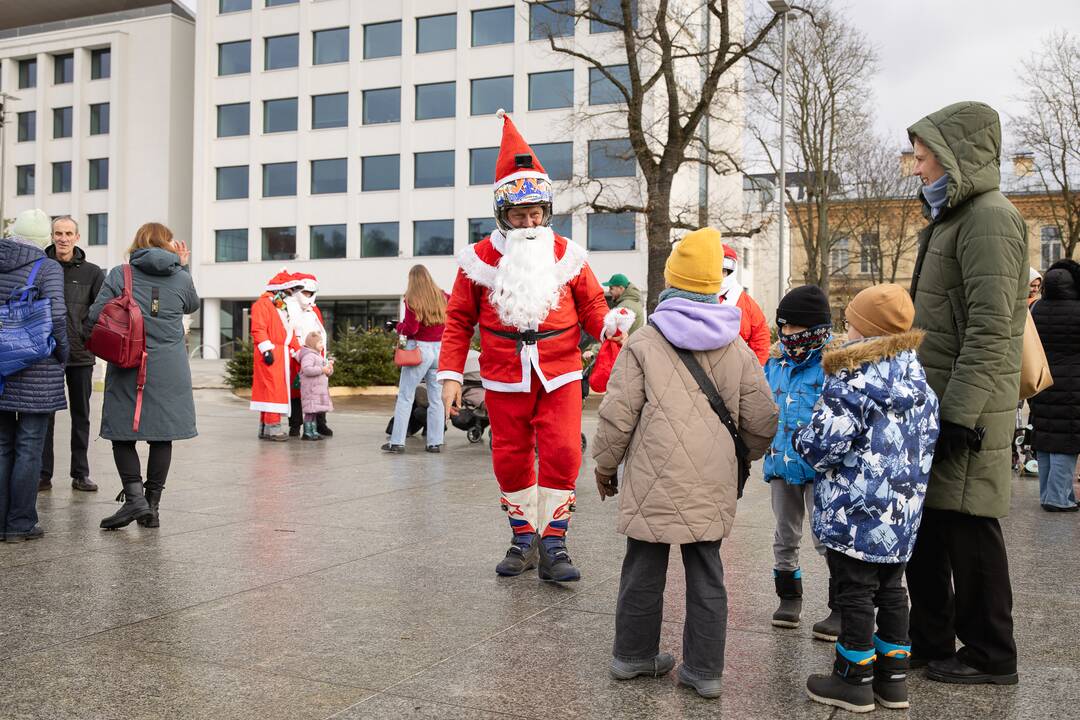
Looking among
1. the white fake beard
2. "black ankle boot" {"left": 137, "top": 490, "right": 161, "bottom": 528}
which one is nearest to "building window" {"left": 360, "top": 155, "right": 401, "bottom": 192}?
"black ankle boot" {"left": 137, "top": 490, "right": 161, "bottom": 528}

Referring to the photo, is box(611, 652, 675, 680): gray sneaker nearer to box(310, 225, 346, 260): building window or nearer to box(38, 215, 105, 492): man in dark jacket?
box(38, 215, 105, 492): man in dark jacket

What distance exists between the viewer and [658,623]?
3875 millimetres

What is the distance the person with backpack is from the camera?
20.4ft

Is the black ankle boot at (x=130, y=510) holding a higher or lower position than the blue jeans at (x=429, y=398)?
lower

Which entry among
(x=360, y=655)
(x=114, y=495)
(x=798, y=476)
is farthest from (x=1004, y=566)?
(x=114, y=495)

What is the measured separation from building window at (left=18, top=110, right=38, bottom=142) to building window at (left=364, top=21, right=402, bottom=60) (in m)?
22.5

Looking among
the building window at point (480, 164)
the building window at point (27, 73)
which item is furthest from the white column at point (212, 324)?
the building window at point (27, 73)

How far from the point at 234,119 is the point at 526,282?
52.6 m

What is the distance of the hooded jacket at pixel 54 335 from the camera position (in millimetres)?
6219

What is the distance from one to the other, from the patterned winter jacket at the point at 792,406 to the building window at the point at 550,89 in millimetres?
43645

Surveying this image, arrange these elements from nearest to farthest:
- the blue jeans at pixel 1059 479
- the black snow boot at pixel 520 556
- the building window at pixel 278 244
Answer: the black snow boot at pixel 520 556
the blue jeans at pixel 1059 479
the building window at pixel 278 244

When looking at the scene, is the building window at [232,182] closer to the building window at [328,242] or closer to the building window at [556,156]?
the building window at [328,242]

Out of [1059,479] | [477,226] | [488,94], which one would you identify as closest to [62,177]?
[477,226]

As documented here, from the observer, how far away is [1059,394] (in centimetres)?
826
